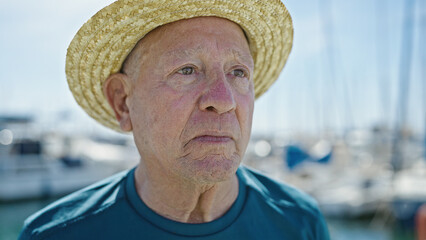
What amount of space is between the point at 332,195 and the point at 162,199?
562 inches

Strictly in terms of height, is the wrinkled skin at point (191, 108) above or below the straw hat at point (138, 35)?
below

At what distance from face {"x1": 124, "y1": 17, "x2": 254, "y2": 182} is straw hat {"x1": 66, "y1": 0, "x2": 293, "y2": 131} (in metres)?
0.07

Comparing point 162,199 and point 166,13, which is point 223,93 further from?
point 162,199

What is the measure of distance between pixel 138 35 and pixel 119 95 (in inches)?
14.5

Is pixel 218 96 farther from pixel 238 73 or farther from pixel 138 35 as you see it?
pixel 138 35

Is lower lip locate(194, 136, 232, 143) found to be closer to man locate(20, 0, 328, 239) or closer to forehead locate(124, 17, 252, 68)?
man locate(20, 0, 328, 239)

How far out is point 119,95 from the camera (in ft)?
6.33

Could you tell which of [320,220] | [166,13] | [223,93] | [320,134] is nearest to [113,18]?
[166,13]

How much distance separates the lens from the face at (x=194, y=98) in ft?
4.96

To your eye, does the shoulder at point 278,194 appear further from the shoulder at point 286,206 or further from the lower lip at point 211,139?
the lower lip at point 211,139

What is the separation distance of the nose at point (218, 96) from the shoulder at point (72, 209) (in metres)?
0.69

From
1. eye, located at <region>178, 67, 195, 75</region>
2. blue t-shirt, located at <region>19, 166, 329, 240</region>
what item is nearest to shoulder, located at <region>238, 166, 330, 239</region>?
blue t-shirt, located at <region>19, 166, 329, 240</region>

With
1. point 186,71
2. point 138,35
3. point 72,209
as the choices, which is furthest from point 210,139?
point 72,209

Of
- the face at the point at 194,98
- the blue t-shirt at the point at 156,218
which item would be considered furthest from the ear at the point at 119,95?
the blue t-shirt at the point at 156,218
